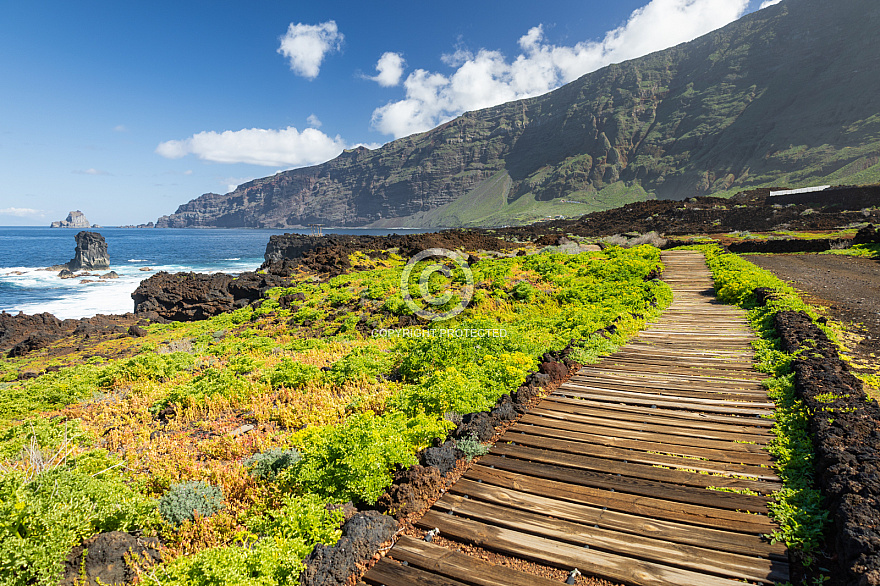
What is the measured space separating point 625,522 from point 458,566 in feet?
5.30

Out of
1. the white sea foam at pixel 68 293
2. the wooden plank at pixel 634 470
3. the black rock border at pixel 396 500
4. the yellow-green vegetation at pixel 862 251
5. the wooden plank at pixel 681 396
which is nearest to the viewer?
the black rock border at pixel 396 500

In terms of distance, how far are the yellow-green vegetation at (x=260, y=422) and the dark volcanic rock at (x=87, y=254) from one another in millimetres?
59775

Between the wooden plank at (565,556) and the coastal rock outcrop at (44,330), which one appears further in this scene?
the coastal rock outcrop at (44,330)

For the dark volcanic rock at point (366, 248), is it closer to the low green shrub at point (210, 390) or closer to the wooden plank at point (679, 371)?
the low green shrub at point (210, 390)

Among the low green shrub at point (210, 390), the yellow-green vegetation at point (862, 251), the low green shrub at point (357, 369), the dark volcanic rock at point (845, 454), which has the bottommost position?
the low green shrub at point (210, 390)

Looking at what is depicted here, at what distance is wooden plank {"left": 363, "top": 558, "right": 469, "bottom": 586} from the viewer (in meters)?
3.17

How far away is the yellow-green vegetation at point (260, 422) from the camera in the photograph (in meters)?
3.45

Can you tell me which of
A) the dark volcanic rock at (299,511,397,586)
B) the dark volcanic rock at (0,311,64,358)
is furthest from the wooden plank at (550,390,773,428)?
the dark volcanic rock at (0,311,64,358)

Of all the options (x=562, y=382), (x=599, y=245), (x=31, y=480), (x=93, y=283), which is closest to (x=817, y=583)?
(x=562, y=382)

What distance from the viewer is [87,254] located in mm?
62000

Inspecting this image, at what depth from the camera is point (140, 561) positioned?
11.7 feet

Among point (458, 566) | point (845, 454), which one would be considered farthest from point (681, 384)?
point (458, 566)

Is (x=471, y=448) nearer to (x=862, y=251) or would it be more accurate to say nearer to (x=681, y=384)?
(x=681, y=384)

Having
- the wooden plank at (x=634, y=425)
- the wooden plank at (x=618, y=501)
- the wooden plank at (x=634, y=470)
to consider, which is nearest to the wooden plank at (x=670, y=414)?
the wooden plank at (x=634, y=425)
